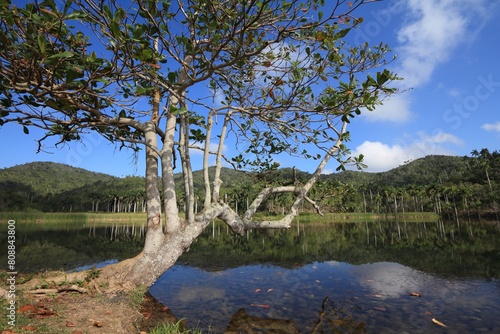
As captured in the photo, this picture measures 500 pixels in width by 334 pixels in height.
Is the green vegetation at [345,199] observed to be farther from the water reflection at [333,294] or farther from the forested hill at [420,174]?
the water reflection at [333,294]

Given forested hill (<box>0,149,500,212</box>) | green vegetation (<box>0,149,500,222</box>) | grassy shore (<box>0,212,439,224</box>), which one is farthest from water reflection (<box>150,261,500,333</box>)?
grassy shore (<box>0,212,439,224</box>)

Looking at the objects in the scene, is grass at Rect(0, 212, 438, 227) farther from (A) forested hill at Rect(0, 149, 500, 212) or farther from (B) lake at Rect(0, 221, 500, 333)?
(B) lake at Rect(0, 221, 500, 333)

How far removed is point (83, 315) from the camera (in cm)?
514

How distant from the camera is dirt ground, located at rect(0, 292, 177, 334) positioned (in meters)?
4.46

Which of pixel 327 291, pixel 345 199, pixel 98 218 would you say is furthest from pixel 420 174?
pixel 327 291

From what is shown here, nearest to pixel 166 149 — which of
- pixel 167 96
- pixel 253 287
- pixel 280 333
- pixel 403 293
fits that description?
pixel 167 96

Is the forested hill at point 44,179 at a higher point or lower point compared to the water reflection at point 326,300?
higher

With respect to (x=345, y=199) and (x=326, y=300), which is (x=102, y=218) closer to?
(x=345, y=199)

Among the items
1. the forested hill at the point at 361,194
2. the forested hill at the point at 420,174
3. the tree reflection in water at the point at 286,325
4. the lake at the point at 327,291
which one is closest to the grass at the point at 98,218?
the forested hill at the point at 361,194

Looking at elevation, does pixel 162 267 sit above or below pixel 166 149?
below

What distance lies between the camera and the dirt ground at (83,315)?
4.46m

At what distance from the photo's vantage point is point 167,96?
723 centimetres

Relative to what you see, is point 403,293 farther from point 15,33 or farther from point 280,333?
point 15,33

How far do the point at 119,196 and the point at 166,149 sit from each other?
367ft
